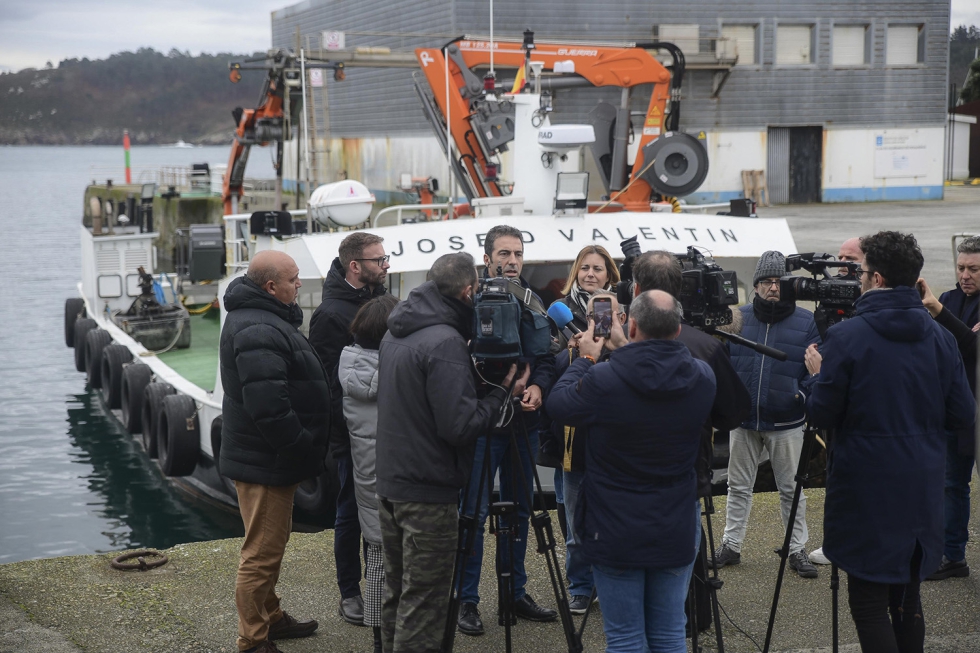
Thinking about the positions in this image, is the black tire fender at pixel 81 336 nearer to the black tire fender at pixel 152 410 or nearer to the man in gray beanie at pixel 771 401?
the black tire fender at pixel 152 410

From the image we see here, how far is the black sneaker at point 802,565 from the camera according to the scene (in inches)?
193

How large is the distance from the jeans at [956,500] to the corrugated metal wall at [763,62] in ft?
77.7

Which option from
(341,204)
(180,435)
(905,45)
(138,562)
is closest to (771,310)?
(138,562)

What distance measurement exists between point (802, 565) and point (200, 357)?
8.87 meters

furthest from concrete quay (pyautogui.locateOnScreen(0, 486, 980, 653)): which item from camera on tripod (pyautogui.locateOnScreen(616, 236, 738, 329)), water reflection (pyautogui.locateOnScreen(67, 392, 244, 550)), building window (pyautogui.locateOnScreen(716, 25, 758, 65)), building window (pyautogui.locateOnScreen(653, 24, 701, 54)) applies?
building window (pyautogui.locateOnScreen(716, 25, 758, 65))

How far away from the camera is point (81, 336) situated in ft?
49.8

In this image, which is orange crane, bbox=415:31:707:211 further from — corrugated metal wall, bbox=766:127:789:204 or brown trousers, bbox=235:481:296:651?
corrugated metal wall, bbox=766:127:789:204

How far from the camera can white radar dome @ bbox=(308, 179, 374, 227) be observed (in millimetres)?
7605

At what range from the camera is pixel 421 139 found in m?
29.8

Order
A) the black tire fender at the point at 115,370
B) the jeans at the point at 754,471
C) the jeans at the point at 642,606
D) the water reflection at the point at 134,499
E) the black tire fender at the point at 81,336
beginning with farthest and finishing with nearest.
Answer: the black tire fender at the point at 81,336 < the black tire fender at the point at 115,370 < the water reflection at the point at 134,499 < the jeans at the point at 754,471 < the jeans at the point at 642,606

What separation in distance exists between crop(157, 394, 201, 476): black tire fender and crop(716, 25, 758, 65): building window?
23.1 metres

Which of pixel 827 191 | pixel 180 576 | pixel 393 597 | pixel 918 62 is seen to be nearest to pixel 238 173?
pixel 180 576

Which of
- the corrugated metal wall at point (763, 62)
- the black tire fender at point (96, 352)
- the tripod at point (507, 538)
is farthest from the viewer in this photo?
the corrugated metal wall at point (763, 62)

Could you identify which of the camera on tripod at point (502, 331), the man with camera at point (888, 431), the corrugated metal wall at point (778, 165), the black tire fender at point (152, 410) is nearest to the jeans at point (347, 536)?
the camera on tripod at point (502, 331)
